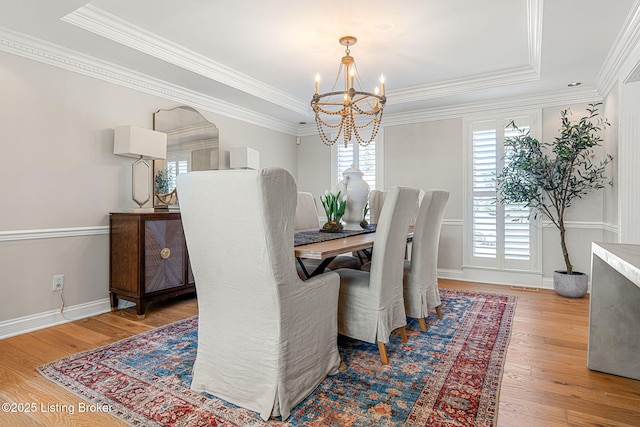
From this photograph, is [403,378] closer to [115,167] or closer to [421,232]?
[421,232]

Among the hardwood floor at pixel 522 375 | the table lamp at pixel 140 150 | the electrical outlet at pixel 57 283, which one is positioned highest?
the table lamp at pixel 140 150

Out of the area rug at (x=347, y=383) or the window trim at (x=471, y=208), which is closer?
the area rug at (x=347, y=383)

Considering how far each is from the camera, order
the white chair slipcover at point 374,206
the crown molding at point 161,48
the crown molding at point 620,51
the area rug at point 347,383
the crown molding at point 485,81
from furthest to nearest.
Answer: the white chair slipcover at point 374,206 → the crown molding at point 485,81 → the crown molding at point 161,48 → the crown molding at point 620,51 → the area rug at point 347,383

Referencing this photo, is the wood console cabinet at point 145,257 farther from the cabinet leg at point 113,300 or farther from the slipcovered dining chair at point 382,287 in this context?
the slipcovered dining chair at point 382,287

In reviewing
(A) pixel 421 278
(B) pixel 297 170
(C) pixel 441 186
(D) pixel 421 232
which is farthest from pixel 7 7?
(C) pixel 441 186

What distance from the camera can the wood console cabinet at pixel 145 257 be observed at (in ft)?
10.2

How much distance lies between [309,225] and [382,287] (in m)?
1.49

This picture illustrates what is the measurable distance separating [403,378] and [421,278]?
889 millimetres

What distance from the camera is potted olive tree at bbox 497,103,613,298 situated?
3.77 meters

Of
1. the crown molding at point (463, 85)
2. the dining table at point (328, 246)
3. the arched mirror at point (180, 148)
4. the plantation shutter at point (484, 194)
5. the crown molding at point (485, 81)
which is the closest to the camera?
the dining table at point (328, 246)

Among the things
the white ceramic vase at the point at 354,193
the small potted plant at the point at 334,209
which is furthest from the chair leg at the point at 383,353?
the white ceramic vase at the point at 354,193

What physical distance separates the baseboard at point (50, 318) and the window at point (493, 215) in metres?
4.24

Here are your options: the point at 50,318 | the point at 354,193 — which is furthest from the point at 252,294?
the point at 50,318

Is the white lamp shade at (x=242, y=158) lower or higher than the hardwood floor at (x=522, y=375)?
higher
